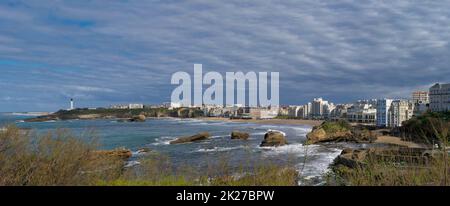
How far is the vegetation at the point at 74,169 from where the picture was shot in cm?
536

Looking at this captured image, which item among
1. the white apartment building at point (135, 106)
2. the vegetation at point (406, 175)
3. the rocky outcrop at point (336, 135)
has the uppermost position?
the white apartment building at point (135, 106)

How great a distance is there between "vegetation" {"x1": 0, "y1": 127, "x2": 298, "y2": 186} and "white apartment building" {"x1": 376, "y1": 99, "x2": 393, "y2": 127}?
282 ft

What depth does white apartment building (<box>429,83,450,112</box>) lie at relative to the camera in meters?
86.4

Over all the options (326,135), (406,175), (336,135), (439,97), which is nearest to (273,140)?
(326,135)

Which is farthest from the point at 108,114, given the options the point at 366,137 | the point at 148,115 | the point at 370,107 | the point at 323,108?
the point at 366,137

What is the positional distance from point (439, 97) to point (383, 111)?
12.8 m

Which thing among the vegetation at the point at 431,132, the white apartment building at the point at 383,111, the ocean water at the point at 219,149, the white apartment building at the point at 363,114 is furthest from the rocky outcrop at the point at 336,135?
the white apartment building at the point at 363,114

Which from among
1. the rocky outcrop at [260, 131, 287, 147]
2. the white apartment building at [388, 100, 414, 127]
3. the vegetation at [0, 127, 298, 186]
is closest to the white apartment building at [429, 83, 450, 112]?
the white apartment building at [388, 100, 414, 127]

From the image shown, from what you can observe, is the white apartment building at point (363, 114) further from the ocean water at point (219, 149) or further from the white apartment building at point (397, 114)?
the ocean water at point (219, 149)

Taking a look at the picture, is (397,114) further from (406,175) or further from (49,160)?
(49,160)

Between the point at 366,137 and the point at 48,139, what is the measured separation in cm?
5083

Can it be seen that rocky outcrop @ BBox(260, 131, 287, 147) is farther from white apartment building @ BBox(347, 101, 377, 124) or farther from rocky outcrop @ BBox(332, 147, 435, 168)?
white apartment building @ BBox(347, 101, 377, 124)

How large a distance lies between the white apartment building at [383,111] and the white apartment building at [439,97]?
909 cm
